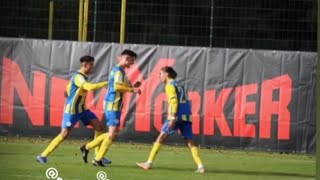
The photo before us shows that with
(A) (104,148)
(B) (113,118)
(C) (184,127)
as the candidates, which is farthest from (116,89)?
(C) (184,127)

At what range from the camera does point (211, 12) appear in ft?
62.4

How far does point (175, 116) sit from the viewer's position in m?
13.2

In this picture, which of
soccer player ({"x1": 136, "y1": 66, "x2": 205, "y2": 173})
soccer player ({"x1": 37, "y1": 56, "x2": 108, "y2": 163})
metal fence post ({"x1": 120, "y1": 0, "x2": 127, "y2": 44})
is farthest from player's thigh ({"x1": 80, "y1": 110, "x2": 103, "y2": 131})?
metal fence post ({"x1": 120, "y1": 0, "x2": 127, "y2": 44})

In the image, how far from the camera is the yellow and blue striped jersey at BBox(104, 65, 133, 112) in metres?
13.2

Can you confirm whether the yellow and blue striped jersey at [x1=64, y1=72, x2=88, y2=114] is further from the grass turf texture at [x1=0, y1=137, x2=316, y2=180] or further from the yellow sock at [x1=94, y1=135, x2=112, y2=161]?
the grass turf texture at [x1=0, y1=137, x2=316, y2=180]

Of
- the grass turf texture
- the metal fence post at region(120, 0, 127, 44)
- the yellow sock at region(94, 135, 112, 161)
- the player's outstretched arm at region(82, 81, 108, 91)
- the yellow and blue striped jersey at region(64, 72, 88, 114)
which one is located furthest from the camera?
the metal fence post at region(120, 0, 127, 44)

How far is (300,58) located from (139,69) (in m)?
3.46

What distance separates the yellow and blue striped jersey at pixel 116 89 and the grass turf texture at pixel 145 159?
3.19ft

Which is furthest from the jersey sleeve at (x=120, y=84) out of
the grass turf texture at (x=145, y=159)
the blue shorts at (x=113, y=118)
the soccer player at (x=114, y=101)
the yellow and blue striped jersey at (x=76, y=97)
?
the grass turf texture at (x=145, y=159)

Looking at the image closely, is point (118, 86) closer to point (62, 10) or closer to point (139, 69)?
point (139, 69)

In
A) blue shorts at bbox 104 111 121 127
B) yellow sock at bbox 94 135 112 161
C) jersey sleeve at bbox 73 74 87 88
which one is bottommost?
yellow sock at bbox 94 135 112 161

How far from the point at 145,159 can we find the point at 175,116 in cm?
218

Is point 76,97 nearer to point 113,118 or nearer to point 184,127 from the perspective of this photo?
point 113,118

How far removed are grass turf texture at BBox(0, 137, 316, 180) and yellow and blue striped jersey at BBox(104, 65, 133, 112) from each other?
0.97 metres
